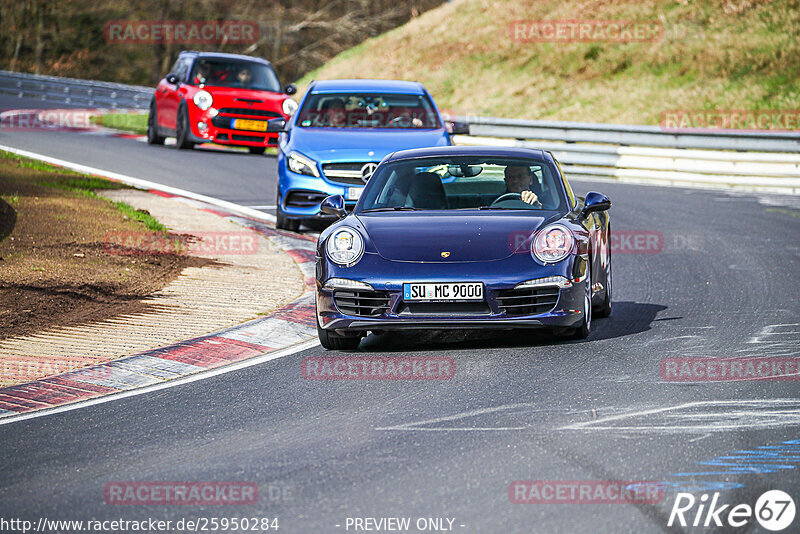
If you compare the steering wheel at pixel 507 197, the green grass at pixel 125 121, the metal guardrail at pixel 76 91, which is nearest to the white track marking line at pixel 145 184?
the steering wheel at pixel 507 197

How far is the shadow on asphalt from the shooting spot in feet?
28.9

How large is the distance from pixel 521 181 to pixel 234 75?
16.0 metres

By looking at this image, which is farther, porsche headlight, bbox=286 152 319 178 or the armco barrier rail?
the armco barrier rail

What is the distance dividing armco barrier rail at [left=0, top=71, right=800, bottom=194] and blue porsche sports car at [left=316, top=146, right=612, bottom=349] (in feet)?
42.5

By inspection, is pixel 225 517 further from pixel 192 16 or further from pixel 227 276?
pixel 192 16

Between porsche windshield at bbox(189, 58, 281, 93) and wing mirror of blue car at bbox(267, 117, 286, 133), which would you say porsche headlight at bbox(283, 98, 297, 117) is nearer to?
porsche windshield at bbox(189, 58, 281, 93)

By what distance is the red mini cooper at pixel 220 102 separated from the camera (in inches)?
933

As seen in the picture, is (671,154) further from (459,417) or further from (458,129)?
(459,417)

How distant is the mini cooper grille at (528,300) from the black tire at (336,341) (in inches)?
42.5

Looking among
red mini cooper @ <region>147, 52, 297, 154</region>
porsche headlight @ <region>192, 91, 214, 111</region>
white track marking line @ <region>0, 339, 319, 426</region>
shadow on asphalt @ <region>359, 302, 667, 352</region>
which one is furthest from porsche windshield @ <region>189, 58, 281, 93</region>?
white track marking line @ <region>0, 339, 319, 426</region>

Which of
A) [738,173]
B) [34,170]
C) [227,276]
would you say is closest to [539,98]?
[738,173]

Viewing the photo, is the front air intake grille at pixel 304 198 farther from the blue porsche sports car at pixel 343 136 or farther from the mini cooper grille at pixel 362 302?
the mini cooper grille at pixel 362 302

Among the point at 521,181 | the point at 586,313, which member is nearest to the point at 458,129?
the point at 521,181

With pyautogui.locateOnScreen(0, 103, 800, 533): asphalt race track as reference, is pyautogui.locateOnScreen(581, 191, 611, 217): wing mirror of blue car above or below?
above
